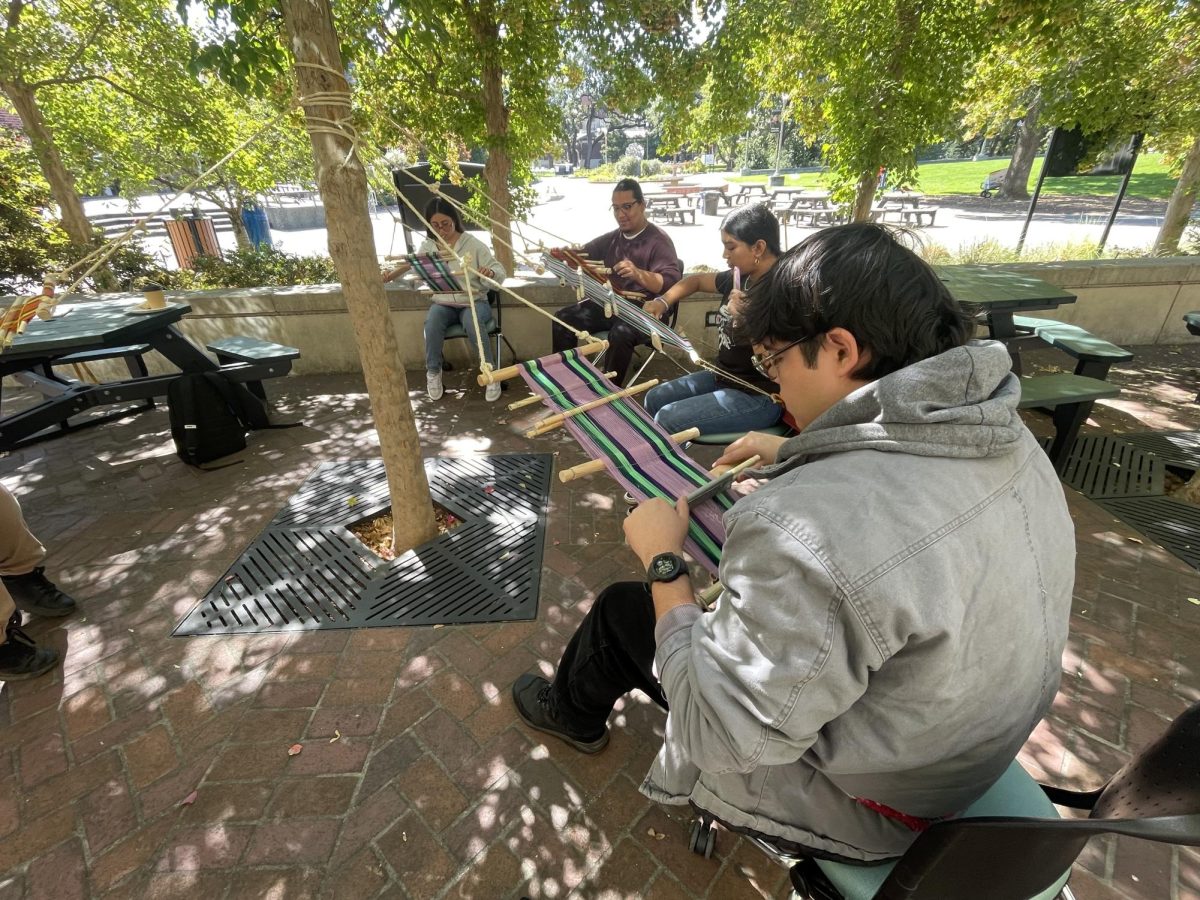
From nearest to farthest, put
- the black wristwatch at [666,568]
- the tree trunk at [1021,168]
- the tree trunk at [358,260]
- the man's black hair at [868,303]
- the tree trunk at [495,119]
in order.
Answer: the man's black hair at [868,303] → the black wristwatch at [666,568] → the tree trunk at [358,260] → the tree trunk at [495,119] → the tree trunk at [1021,168]

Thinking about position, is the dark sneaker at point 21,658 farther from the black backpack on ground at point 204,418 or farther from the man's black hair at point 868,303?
the man's black hair at point 868,303

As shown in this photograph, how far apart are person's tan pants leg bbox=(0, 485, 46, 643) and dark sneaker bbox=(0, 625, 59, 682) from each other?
29cm

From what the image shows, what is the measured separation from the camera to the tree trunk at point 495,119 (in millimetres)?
4312

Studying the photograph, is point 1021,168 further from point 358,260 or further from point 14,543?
point 14,543

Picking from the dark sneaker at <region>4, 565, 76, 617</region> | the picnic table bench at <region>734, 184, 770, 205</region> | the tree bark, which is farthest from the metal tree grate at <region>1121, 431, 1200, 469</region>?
the picnic table bench at <region>734, 184, 770, 205</region>

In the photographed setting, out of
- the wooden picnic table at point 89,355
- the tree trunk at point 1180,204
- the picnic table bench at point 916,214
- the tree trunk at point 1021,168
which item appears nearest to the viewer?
the wooden picnic table at point 89,355

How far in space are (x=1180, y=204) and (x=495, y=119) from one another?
316 inches

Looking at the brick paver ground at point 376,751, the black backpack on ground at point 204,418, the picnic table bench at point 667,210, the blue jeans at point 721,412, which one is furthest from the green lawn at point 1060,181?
the brick paver ground at point 376,751

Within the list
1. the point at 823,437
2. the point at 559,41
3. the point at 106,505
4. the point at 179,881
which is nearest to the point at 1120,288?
the point at 559,41

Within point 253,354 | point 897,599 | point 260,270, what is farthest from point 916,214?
point 897,599

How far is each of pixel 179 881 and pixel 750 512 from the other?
1949mm

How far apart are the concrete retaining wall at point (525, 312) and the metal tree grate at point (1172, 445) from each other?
1.93 metres

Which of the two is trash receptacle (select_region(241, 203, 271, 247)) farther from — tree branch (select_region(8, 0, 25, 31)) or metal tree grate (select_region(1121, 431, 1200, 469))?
metal tree grate (select_region(1121, 431, 1200, 469))

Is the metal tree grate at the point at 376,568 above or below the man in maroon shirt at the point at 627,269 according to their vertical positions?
below
